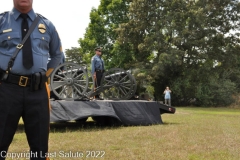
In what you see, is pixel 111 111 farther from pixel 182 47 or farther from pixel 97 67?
pixel 182 47

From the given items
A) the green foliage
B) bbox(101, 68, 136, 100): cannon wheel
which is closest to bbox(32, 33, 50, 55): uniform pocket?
bbox(101, 68, 136, 100): cannon wheel

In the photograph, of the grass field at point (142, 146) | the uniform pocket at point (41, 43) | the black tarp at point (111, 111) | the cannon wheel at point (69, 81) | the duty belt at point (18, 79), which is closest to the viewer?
the duty belt at point (18, 79)

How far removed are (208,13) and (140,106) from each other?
2177 cm

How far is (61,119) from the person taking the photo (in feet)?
Result: 27.3

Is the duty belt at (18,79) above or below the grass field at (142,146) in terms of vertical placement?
above

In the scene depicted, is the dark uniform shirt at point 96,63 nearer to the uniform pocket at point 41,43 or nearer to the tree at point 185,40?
the uniform pocket at point 41,43

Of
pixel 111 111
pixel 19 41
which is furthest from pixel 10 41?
pixel 111 111

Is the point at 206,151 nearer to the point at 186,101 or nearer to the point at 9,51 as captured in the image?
the point at 9,51

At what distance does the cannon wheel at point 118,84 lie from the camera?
10.3 meters

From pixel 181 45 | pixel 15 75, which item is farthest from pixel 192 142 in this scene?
pixel 181 45

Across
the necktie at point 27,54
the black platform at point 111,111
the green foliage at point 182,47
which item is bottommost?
the black platform at point 111,111

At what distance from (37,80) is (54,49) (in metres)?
0.48

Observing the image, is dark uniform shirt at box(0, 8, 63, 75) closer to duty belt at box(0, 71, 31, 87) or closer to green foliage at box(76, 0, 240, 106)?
duty belt at box(0, 71, 31, 87)

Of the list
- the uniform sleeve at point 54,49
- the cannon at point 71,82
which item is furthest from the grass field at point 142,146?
the uniform sleeve at point 54,49
